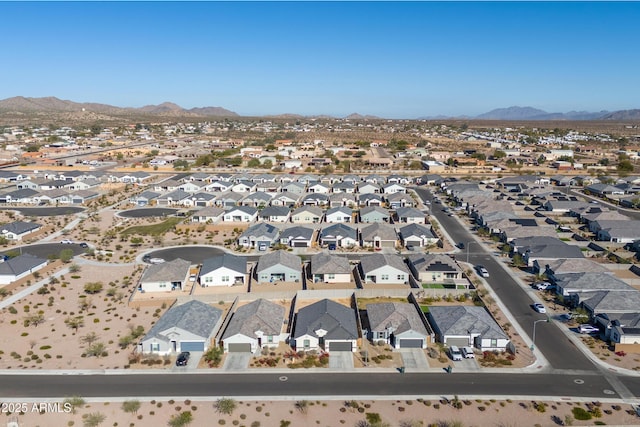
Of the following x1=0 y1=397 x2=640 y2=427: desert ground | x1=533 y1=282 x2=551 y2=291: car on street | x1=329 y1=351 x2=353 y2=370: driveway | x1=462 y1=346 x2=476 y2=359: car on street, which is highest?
x1=533 y1=282 x2=551 y2=291: car on street

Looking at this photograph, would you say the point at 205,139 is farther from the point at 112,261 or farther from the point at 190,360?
the point at 190,360

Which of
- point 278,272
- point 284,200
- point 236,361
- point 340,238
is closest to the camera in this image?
point 236,361

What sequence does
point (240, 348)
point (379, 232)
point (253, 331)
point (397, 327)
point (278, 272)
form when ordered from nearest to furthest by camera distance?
point (240, 348)
point (253, 331)
point (397, 327)
point (278, 272)
point (379, 232)

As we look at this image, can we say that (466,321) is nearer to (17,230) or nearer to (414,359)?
(414,359)

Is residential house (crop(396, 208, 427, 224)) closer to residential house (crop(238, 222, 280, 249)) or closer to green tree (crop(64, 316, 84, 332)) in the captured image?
residential house (crop(238, 222, 280, 249))

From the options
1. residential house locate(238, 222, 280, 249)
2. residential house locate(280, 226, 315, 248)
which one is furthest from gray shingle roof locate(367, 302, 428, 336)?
residential house locate(238, 222, 280, 249)

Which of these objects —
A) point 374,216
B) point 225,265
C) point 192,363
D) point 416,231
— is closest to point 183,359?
point 192,363

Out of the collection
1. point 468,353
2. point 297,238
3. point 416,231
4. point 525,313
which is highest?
point 416,231
